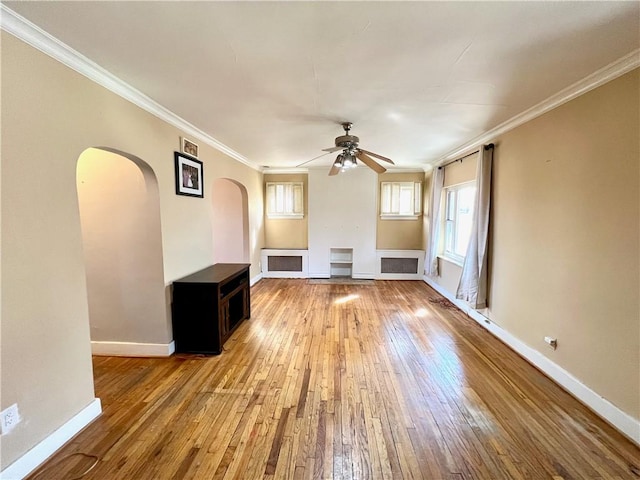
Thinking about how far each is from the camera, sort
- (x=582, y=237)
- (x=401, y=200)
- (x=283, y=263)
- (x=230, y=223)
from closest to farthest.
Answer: (x=582, y=237) → (x=230, y=223) → (x=401, y=200) → (x=283, y=263)

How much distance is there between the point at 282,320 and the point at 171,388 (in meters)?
1.68

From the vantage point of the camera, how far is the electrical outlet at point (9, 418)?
1.42 meters

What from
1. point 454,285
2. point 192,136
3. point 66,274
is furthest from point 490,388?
point 192,136

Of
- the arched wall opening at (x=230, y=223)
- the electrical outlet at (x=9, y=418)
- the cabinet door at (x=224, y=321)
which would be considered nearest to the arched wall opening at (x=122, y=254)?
the cabinet door at (x=224, y=321)

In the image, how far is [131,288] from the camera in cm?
276

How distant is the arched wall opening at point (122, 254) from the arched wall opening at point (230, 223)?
2.67m

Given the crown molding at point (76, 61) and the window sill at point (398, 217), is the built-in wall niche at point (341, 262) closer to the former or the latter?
the window sill at point (398, 217)

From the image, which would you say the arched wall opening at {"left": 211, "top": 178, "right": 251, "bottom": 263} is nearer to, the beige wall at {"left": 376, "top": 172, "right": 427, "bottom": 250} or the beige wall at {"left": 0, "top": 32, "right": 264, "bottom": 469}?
the beige wall at {"left": 376, "top": 172, "right": 427, "bottom": 250}

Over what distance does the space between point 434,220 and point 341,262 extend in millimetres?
2184

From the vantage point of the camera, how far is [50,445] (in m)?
1.65

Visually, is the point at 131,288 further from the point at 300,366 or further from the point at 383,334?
the point at 383,334

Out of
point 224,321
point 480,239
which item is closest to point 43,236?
point 224,321

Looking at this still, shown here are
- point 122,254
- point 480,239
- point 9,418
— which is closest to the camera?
point 9,418

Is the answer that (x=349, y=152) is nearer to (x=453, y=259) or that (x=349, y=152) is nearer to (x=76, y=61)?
(x=76, y=61)
